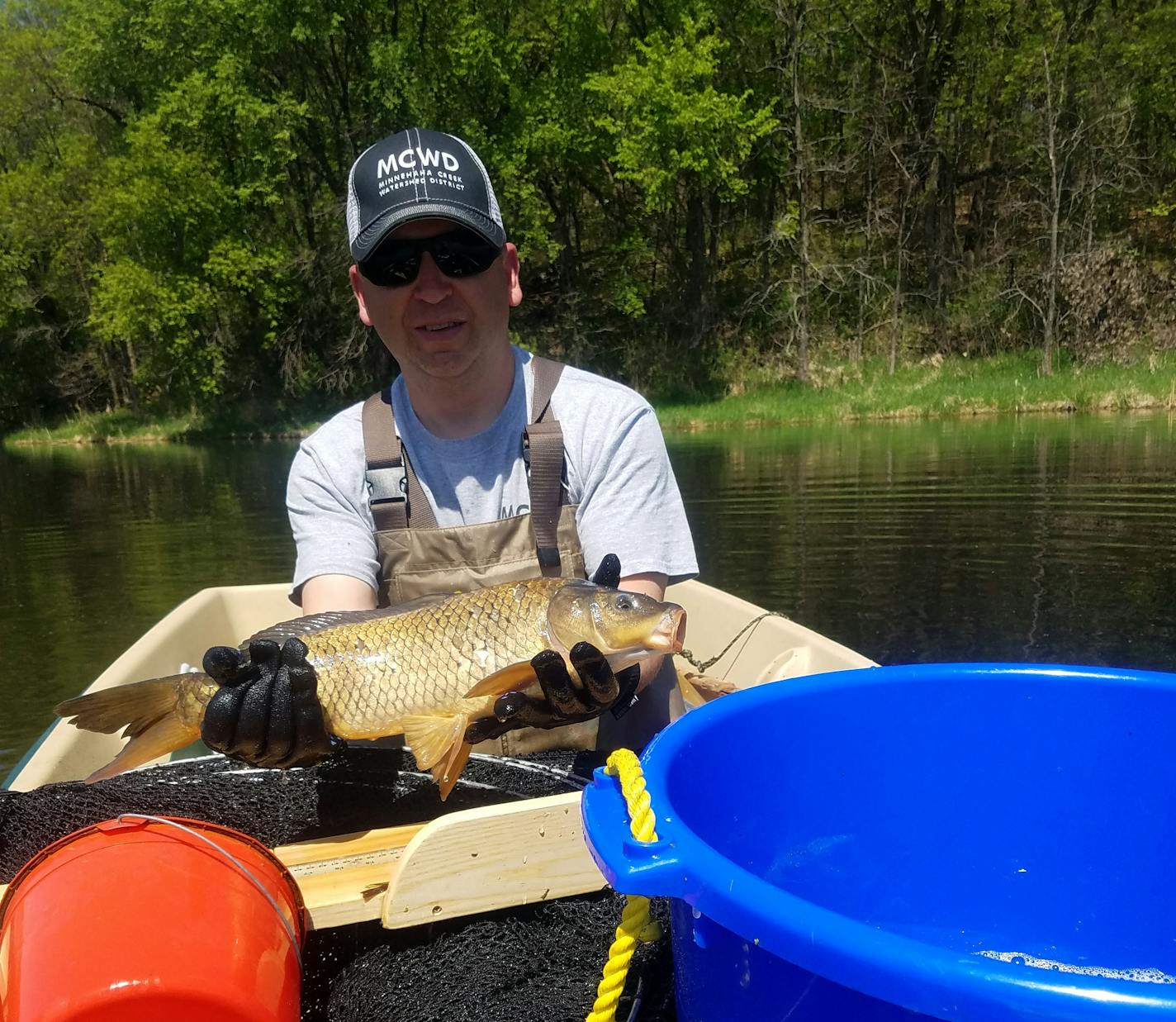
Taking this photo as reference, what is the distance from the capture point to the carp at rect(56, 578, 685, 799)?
2.10 metres

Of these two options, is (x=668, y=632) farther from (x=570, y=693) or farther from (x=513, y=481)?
(x=513, y=481)

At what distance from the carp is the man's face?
0.72m

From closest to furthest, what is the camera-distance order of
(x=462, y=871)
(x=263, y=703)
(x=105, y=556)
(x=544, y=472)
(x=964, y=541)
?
(x=462, y=871)
(x=263, y=703)
(x=544, y=472)
(x=964, y=541)
(x=105, y=556)

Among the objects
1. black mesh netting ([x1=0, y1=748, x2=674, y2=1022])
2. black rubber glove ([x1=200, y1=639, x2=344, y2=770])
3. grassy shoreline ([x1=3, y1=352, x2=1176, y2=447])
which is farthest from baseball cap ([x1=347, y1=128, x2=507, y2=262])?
grassy shoreline ([x1=3, y1=352, x2=1176, y2=447])

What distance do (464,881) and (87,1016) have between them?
73 cm

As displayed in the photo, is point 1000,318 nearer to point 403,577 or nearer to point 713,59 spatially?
point 713,59

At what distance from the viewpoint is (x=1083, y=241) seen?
21469 mm

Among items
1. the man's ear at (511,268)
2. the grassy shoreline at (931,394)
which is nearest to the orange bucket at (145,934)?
the man's ear at (511,268)

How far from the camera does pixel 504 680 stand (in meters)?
2.07

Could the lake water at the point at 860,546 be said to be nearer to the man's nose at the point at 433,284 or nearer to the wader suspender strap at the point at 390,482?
the wader suspender strap at the point at 390,482

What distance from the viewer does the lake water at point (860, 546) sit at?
6090mm

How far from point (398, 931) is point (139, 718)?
73 centimetres

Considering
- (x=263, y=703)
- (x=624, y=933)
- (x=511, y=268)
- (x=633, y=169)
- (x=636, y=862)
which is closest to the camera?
(x=636, y=862)

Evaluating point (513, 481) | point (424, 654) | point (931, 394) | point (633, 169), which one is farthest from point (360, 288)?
A: point (633, 169)
